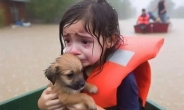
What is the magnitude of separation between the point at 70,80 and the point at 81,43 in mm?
324

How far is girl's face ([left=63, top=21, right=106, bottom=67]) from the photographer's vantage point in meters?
1.86

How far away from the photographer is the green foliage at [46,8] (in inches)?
1170

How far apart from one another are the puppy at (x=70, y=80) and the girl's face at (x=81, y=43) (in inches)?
3.5

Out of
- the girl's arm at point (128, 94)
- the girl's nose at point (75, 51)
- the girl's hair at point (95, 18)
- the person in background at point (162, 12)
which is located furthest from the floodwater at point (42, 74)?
the person in background at point (162, 12)

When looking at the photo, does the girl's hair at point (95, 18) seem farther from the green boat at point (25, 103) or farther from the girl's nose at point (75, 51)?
the green boat at point (25, 103)

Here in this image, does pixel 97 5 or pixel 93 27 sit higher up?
pixel 97 5

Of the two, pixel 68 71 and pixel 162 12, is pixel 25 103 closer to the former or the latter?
pixel 68 71

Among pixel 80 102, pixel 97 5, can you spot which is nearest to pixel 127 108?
pixel 80 102

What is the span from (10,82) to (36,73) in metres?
0.88

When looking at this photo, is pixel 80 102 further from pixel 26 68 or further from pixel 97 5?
pixel 26 68

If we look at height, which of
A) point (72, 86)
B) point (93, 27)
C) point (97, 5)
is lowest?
point (72, 86)

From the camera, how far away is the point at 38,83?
635cm

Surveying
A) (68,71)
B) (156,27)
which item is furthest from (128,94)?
(156,27)

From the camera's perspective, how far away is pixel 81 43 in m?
1.91
